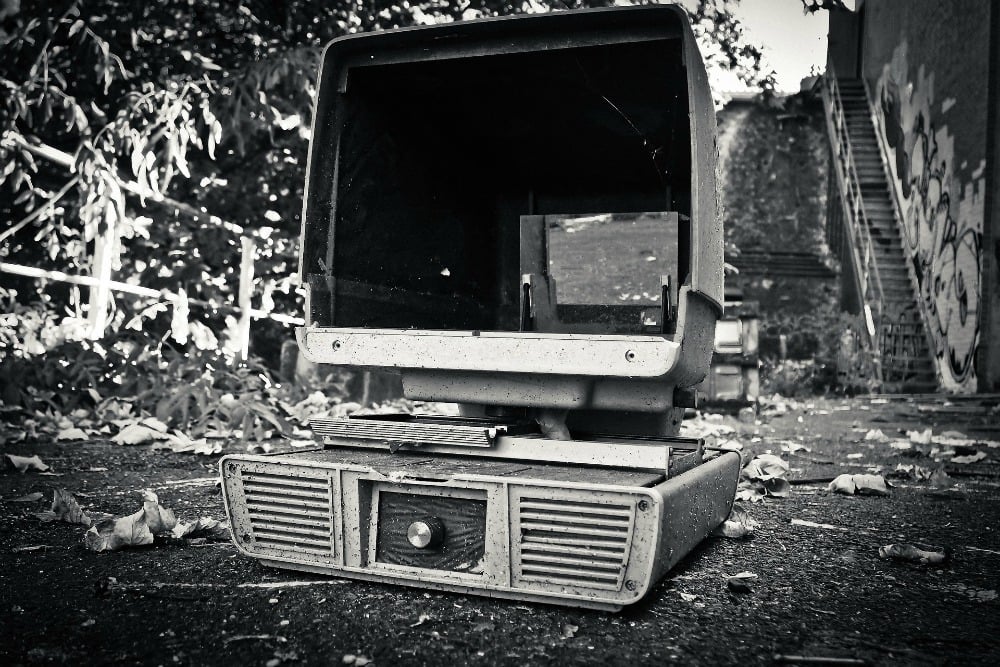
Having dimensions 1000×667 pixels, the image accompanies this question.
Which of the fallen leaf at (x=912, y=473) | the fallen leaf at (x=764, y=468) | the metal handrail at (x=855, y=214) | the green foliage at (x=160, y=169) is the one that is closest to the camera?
the fallen leaf at (x=764, y=468)

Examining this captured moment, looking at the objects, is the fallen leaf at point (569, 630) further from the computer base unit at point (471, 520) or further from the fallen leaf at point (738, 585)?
the fallen leaf at point (738, 585)

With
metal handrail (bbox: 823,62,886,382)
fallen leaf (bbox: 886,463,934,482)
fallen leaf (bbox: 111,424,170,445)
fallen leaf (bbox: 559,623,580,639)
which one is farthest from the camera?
metal handrail (bbox: 823,62,886,382)

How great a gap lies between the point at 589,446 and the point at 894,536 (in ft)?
4.80

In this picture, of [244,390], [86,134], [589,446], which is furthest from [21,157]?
[589,446]

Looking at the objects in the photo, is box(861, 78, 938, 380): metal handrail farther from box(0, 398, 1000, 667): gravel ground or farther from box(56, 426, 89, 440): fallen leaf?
box(56, 426, 89, 440): fallen leaf

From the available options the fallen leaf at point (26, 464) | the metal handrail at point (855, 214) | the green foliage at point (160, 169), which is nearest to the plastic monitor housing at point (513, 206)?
the fallen leaf at point (26, 464)

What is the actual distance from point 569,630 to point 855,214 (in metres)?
12.5

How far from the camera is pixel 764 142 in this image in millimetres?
14633

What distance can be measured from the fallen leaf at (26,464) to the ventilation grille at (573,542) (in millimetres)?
2925

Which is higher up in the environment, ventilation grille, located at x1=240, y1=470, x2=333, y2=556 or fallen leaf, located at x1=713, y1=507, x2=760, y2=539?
ventilation grille, located at x1=240, y1=470, x2=333, y2=556

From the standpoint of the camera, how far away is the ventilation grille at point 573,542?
6.08 feet

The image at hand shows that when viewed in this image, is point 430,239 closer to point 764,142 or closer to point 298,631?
point 298,631

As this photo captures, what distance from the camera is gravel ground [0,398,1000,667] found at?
170cm

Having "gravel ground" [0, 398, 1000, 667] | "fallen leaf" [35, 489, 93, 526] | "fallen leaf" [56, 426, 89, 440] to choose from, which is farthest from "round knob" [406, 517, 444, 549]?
"fallen leaf" [56, 426, 89, 440]
